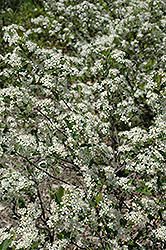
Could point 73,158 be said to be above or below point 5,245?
above

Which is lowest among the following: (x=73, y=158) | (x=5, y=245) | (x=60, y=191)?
(x=5, y=245)

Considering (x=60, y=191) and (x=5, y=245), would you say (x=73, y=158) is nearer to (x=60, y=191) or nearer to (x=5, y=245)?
(x=60, y=191)

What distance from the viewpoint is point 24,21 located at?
6.72m

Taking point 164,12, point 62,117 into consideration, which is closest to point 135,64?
point 164,12

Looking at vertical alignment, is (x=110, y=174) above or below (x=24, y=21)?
below

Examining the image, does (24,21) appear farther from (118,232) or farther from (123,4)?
(118,232)

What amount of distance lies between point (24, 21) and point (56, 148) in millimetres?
5279

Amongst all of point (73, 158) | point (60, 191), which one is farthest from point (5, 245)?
point (73, 158)

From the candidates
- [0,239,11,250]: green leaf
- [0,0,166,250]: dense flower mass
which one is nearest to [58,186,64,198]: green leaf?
[0,0,166,250]: dense flower mass

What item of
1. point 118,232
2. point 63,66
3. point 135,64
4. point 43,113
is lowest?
point 118,232

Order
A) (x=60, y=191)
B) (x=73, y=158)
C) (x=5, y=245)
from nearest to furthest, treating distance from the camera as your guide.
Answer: (x=5, y=245) → (x=60, y=191) → (x=73, y=158)

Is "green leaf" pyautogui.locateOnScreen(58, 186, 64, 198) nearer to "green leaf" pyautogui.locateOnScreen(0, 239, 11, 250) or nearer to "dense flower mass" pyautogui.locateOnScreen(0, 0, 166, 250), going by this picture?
"dense flower mass" pyautogui.locateOnScreen(0, 0, 166, 250)

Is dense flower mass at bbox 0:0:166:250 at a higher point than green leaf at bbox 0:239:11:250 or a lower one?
higher

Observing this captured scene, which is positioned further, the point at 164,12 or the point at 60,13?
the point at 60,13
